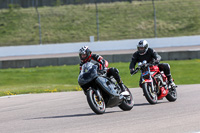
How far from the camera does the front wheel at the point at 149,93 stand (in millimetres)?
10445

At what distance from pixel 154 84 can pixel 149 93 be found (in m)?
0.50

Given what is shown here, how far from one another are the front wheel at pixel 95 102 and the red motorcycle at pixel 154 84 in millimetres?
1619

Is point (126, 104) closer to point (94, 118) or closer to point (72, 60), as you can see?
point (94, 118)

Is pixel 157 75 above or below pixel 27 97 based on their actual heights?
above

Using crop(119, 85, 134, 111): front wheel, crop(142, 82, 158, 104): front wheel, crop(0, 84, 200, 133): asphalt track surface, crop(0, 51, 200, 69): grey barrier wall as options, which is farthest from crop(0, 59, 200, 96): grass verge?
crop(119, 85, 134, 111): front wheel

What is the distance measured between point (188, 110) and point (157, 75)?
2.28m

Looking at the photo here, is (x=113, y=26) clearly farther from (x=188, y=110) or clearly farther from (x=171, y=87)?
(x=188, y=110)

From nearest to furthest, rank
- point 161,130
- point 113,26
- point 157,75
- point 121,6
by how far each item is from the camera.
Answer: point 161,130 < point 157,75 < point 113,26 < point 121,6

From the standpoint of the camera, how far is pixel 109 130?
6957mm

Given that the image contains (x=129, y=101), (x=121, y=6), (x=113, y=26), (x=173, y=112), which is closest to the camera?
(x=173, y=112)

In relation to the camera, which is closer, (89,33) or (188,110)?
(188,110)

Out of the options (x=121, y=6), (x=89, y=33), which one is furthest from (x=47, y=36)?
(x=121, y=6)

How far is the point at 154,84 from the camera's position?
1098 cm

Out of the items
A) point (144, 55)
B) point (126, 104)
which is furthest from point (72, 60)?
point (126, 104)
